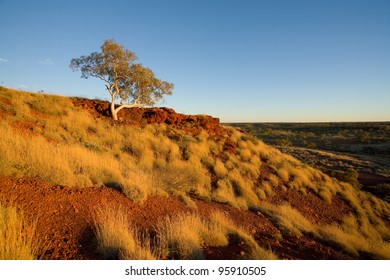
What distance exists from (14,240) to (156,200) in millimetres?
3389

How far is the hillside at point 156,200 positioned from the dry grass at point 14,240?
3cm

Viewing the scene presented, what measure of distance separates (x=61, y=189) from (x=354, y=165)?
2728 cm

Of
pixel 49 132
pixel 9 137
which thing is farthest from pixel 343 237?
pixel 49 132

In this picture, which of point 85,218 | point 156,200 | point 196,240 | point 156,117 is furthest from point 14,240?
point 156,117

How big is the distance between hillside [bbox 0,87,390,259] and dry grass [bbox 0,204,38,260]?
Answer: 29 mm

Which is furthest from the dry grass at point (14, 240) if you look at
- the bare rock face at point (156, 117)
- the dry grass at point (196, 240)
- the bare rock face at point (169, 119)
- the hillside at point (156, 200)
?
the bare rock face at point (169, 119)

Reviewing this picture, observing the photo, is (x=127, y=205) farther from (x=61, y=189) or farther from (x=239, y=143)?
(x=239, y=143)

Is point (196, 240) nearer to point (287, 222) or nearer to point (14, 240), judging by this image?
point (14, 240)

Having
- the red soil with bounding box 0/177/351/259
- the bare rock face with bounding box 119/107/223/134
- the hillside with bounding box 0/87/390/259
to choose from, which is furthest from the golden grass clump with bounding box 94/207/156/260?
the bare rock face with bounding box 119/107/223/134

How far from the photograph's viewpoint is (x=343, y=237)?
22.4ft

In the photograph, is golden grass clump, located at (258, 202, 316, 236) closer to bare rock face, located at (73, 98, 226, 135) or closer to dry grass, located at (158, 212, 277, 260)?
dry grass, located at (158, 212, 277, 260)

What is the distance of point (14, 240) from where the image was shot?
2836mm

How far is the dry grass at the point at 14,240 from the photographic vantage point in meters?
2.85
